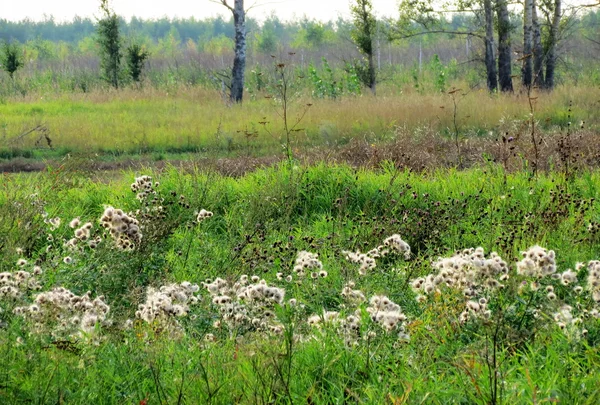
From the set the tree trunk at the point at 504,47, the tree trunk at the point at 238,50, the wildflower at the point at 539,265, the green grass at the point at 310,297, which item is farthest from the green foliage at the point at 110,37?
the wildflower at the point at 539,265

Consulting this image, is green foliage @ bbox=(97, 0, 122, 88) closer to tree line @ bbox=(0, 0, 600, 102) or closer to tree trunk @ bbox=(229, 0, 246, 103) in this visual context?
tree line @ bbox=(0, 0, 600, 102)

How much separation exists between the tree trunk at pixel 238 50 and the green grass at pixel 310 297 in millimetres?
12703

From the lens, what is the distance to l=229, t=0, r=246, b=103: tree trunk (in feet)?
68.4

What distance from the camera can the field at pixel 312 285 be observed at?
3.04 metres

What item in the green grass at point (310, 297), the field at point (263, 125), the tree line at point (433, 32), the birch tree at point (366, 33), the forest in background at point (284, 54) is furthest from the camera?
the forest in background at point (284, 54)

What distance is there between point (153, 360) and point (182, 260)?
267 centimetres

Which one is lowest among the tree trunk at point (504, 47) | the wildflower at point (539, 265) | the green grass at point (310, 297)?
the green grass at point (310, 297)

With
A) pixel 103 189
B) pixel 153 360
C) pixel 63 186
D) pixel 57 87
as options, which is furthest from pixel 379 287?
pixel 57 87

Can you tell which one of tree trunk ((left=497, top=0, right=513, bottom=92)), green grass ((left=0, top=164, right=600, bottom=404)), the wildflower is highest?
tree trunk ((left=497, top=0, right=513, bottom=92))

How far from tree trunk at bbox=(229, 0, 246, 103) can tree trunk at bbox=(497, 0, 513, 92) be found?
26.1 ft

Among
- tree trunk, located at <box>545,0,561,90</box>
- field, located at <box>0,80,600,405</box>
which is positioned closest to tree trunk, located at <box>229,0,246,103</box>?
tree trunk, located at <box>545,0,561,90</box>

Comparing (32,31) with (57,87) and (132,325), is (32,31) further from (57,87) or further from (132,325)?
(132,325)

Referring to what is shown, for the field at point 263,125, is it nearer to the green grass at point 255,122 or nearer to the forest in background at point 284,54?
the green grass at point 255,122

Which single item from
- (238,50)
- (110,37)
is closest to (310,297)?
(238,50)
